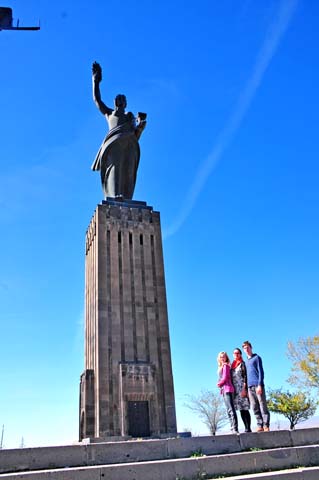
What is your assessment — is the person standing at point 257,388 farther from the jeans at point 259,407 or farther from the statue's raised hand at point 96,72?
the statue's raised hand at point 96,72

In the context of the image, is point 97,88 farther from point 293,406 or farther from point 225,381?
point 293,406

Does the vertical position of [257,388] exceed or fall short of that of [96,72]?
it falls short

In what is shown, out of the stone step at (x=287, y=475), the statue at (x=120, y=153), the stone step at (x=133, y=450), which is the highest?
the statue at (x=120, y=153)

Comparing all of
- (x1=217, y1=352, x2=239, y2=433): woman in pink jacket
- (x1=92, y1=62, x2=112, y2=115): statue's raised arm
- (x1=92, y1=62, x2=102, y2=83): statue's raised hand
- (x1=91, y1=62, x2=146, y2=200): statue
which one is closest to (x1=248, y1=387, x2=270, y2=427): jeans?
(x1=217, y1=352, x2=239, y2=433): woman in pink jacket

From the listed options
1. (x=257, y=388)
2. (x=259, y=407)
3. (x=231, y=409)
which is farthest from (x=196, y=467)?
(x=259, y=407)

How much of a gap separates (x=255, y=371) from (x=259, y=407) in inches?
36.9

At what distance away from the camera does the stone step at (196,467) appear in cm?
698

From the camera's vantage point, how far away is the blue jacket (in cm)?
1034

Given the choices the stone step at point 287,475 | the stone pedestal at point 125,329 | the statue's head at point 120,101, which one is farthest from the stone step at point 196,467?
the statue's head at point 120,101

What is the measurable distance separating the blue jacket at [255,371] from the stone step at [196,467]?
5.73 ft

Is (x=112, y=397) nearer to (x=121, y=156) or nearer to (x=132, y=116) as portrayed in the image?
(x=121, y=156)

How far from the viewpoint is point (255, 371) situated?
410 inches

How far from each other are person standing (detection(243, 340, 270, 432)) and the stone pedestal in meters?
10.2

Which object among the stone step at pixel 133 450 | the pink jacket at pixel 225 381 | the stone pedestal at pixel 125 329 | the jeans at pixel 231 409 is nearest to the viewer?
the stone step at pixel 133 450
